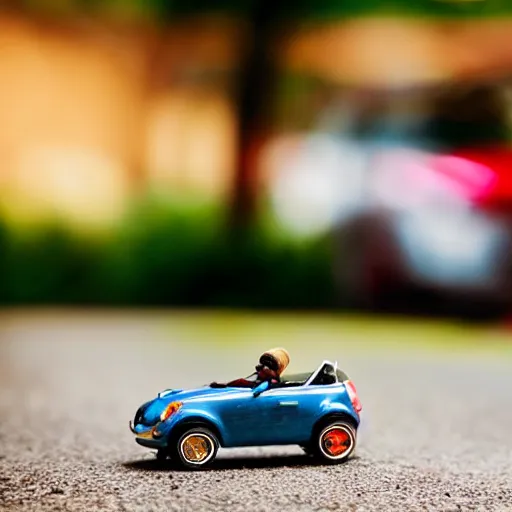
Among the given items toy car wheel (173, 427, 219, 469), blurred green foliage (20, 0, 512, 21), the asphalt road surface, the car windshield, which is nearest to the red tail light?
the car windshield

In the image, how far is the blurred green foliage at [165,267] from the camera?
11758mm

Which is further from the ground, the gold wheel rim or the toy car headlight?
the toy car headlight

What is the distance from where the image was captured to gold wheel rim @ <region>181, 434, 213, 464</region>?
3.09m

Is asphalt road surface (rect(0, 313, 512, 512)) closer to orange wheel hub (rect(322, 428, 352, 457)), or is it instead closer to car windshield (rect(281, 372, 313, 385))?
orange wheel hub (rect(322, 428, 352, 457))

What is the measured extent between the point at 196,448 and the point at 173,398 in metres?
0.17

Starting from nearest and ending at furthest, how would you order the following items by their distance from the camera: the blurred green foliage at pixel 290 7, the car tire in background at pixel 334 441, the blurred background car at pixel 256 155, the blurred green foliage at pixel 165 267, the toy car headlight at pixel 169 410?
the toy car headlight at pixel 169 410 → the car tire in background at pixel 334 441 → the blurred background car at pixel 256 155 → the blurred green foliage at pixel 165 267 → the blurred green foliage at pixel 290 7

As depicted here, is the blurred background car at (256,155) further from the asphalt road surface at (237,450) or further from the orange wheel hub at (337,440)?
the orange wheel hub at (337,440)

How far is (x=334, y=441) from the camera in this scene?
3193 mm

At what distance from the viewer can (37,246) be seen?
502 inches

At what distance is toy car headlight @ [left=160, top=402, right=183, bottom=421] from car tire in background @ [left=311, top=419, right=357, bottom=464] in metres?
0.43

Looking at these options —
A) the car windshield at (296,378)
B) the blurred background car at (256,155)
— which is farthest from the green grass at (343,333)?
the car windshield at (296,378)

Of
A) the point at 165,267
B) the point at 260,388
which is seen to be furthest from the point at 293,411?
the point at 165,267

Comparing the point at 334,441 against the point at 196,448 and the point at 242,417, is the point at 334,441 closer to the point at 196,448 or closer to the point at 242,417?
the point at 242,417

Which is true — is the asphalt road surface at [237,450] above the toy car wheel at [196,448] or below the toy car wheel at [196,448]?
below
